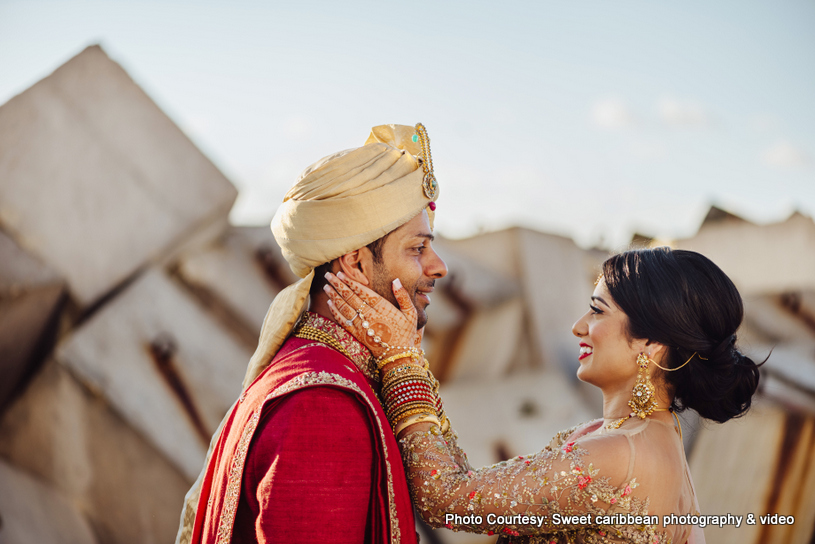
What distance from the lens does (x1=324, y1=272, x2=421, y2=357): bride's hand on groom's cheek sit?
74.8 inches

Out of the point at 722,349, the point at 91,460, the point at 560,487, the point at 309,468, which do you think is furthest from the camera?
the point at 91,460

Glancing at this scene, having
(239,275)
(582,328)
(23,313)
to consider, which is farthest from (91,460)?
(582,328)

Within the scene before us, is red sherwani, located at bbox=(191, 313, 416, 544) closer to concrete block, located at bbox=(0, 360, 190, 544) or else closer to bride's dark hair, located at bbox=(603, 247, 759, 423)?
bride's dark hair, located at bbox=(603, 247, 759, 423)

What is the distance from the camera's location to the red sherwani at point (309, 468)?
1.44 metres

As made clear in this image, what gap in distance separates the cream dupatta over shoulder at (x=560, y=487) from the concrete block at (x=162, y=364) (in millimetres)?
2537

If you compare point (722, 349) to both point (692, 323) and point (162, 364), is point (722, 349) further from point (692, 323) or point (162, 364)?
point (162, 364)

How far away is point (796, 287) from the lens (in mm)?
5078

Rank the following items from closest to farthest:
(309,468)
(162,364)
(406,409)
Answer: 1. (309,468)
2. (406,409)
3. (162,364)

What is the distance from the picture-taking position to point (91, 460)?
12.1 feet

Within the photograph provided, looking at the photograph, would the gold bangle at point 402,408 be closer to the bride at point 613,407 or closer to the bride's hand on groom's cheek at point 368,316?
the bride at point 613,407

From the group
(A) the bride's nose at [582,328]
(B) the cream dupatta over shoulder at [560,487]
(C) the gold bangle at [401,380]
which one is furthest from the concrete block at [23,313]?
(A) the bride's nose at [582,328]

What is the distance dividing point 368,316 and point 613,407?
888mm

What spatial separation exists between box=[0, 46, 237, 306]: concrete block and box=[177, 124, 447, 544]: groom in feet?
8.11

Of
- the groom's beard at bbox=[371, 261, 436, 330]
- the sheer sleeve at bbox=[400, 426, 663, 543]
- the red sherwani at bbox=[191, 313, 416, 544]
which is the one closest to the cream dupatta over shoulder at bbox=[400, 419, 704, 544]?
the sheer sleeve at bbox=[400, 426, 663, 543]
